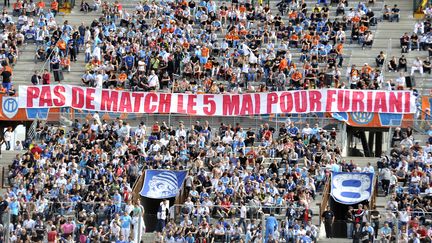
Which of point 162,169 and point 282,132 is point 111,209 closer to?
point 162,169

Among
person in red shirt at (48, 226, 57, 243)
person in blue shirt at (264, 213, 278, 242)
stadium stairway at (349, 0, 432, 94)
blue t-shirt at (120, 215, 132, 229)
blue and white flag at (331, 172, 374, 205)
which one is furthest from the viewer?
stadium stairway at (349, 0, 432, 94)

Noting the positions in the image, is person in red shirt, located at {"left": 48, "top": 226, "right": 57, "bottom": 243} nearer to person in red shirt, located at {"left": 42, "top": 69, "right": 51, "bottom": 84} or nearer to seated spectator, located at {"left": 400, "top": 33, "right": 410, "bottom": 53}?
person in red shirt, located at {"left": 42, "top": 69, "right": 51, "bottom": 84}

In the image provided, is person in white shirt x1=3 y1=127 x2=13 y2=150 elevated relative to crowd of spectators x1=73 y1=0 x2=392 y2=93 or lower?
lower

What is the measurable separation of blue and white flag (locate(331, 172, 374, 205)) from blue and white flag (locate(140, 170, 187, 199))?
5.75 metres

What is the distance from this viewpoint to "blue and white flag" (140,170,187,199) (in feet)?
218

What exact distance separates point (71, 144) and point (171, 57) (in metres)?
7.85

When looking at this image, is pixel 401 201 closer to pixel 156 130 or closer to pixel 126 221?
pixel 126 221

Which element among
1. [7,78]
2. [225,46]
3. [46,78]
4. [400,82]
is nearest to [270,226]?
[400,82]

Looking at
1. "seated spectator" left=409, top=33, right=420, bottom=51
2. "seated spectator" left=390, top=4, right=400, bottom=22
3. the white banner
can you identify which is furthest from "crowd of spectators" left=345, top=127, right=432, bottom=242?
"seated spectator" left=390, top=4, right=400, bottom=22

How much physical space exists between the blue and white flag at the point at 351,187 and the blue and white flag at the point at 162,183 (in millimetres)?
5745

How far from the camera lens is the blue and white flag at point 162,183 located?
6650 centimetres

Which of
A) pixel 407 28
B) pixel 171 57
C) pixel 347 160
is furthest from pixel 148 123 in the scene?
pixel 407 28

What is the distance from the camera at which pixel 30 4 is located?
8231 cm

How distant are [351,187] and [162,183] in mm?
7100
